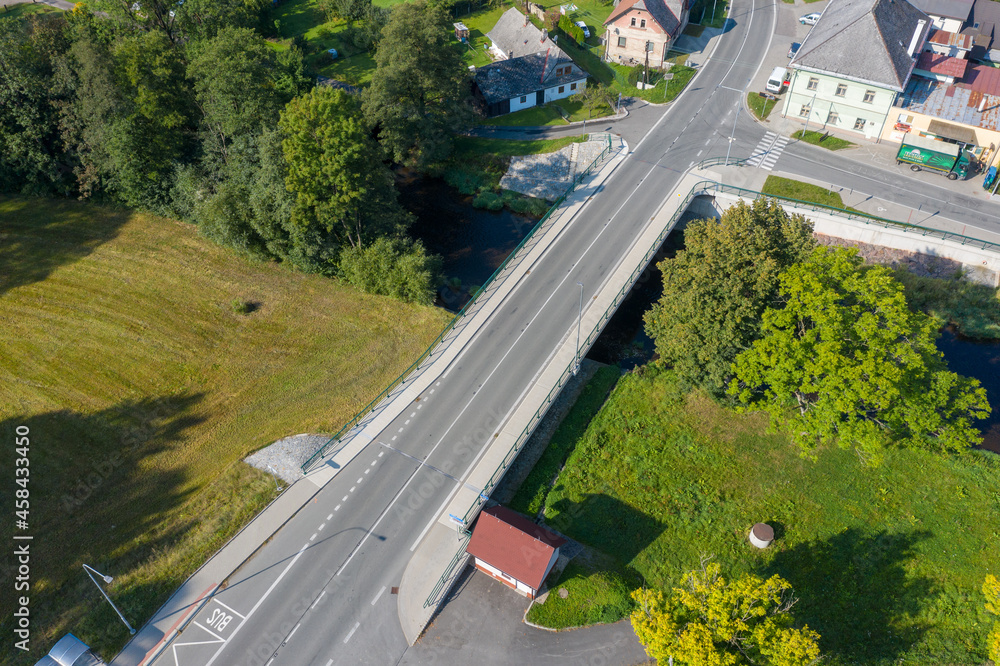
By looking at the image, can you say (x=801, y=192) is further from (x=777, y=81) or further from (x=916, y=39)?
(x=916, y=39)

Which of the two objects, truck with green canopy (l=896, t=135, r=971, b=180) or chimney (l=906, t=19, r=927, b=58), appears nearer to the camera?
truck with green canopy (l=896, t=135, r=971, b=180)

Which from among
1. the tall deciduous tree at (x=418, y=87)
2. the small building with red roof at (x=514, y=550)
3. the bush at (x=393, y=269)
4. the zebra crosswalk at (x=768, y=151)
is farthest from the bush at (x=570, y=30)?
the small building with red roof at (x=514, y=550)

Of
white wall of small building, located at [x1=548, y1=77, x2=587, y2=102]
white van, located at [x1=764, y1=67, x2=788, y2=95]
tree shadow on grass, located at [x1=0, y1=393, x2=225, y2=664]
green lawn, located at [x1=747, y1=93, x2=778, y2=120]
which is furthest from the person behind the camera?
white wall of small building, located at [x1=548, y1=77, x2=587, y2=102]

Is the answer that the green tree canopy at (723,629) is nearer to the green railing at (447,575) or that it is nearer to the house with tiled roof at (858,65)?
the green railing at (447,575)

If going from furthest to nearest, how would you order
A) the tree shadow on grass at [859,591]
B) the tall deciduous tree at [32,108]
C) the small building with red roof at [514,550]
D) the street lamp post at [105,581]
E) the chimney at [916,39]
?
the chimney at [916,39] < the tall deciduous tree at [32,108] < the tree shadow on grass at [859,591] < the small building with red roof at [514,550] < the street lamp post at [105,581]

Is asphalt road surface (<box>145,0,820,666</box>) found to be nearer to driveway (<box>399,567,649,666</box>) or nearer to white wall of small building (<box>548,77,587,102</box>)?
driveway (<box>399,567,649,666</box>)

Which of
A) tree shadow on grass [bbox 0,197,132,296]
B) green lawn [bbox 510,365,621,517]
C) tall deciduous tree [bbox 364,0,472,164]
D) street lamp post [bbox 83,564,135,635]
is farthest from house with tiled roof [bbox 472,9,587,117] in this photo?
street lamp post [bbox 83,564,135,635]

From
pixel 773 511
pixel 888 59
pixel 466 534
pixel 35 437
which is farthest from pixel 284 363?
pixel 888 59

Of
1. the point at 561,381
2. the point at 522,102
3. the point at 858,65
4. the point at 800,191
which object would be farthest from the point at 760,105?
the point at 561,381
